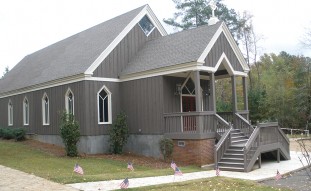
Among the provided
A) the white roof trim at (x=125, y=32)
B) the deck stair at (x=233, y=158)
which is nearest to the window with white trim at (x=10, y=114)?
the white roof trim at (x=125, y=32)

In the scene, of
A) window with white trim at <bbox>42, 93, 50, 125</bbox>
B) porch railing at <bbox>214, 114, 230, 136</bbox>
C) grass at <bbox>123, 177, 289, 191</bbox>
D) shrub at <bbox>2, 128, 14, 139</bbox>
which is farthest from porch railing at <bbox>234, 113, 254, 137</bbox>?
shrub at <bbox>2, 128, 14, 139</bbox>

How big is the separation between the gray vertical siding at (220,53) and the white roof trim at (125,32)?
590 centimetres

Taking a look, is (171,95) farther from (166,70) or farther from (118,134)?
(118,134)

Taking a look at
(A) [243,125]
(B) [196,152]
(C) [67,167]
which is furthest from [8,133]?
(A) [243,125]

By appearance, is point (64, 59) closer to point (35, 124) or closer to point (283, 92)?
point (35, 124)

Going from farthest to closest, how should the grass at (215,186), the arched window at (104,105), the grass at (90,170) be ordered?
the arched window at (104,105) → the grass at (90,170) → the grass at (215,186)

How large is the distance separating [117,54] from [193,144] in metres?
7.48

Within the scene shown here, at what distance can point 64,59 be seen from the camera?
2483 centimetres

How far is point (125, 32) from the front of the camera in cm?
2159

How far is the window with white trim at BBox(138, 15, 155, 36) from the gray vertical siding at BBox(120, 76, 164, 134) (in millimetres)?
4423

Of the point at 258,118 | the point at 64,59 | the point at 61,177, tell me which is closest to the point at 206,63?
the point at 61,177

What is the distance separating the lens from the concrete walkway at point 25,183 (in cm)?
1006

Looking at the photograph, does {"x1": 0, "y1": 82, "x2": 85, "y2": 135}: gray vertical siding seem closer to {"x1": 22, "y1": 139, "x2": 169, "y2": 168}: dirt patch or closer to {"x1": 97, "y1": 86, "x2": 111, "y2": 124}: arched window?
{"x1": 97, "y1": 86, "x2": 111, "y2": 124}: arched window

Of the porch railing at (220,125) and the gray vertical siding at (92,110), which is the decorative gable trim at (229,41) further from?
the gray vertical siding at (92,110)
